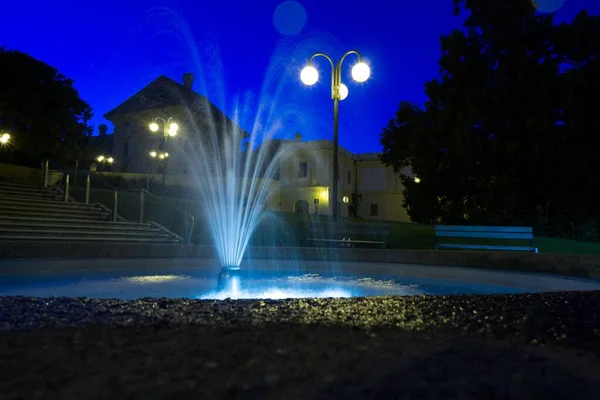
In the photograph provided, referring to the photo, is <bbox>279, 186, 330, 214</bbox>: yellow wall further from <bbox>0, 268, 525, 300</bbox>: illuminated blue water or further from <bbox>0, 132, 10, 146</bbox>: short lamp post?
<bbox>0, 268, 525, 300</bbox>: illuminated blue water

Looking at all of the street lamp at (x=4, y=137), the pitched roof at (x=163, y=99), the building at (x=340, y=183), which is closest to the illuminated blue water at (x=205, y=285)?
the street lamp at (x=4, y=137)

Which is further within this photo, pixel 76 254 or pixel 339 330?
pixel 76 254

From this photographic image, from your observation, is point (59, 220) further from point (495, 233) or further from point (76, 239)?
point (495, 233)

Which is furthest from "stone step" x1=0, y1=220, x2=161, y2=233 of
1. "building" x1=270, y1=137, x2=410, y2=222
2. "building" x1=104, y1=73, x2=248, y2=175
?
"building" x1=270, y1=137, x2=410, y2=222

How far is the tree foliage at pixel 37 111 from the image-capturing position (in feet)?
101

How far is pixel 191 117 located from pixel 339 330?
122ft

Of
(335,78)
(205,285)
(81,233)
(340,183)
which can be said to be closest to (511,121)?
(335,78)

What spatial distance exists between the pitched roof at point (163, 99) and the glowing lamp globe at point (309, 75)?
90.8 feet

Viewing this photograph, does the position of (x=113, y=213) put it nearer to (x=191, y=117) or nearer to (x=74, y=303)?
(x=74, y=303)

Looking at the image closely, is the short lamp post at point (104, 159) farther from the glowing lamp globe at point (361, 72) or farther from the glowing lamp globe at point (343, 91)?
the glowing lamp globe at point (361, 72)

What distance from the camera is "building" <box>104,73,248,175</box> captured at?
1430 inches

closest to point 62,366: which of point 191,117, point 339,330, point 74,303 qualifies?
point 339,330

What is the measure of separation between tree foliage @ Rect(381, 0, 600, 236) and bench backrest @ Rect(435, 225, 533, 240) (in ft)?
24.2

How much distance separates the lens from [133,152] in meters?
37.9
